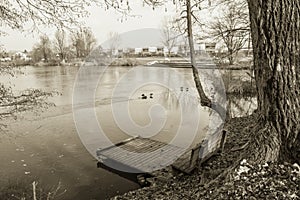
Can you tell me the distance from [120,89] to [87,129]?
973 cm

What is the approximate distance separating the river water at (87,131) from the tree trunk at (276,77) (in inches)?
157

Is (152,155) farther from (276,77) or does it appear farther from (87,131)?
(276,77)

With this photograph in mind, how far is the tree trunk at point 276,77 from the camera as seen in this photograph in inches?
102

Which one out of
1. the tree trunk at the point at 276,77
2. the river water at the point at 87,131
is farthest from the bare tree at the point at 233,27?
the tree trunk at the point at 276,77

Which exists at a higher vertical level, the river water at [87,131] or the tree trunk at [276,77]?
the tree trunk at [276,77]

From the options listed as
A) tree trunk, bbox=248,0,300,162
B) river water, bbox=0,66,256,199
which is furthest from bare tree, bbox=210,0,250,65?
tree trunk, bbox=248,0,300,162

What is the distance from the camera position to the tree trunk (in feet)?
8.52

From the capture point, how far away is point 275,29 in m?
2.62

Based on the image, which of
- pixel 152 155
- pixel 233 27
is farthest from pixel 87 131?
pixel 233 27

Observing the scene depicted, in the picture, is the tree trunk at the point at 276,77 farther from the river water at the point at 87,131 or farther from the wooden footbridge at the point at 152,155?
the river water at the point at 87,131

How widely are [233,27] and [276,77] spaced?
662cm

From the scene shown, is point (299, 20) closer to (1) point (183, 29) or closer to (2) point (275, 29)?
(2) point (275, 29)

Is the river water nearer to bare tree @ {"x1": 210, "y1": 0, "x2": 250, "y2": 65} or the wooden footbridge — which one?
the wooden footbridge

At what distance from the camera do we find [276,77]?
2.67 metres
